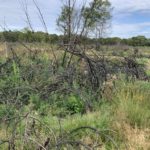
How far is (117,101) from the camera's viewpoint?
25.0ft

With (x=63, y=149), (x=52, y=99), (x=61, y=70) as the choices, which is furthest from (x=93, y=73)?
(x=63, y=149)

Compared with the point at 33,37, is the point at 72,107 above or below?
below

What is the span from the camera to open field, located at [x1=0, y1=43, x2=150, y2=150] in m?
5.48

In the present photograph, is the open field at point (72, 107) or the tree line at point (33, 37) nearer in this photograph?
the open field at point (72, 107)

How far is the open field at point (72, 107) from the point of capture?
216 inches

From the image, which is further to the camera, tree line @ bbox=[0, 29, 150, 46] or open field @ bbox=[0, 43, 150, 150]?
tree line @ bbox=[0, 29, 150, 46]

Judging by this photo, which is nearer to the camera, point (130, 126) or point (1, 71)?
point (130, 126)

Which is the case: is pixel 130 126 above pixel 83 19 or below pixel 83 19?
below

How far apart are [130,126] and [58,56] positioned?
6.56 meters

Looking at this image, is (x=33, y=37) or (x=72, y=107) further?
(x=33, y=37)

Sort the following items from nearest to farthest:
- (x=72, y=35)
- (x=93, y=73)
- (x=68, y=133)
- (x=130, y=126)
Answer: (x=68, y=133), (x=130, y=126), (x=93, y=73), (x=72, y=35)

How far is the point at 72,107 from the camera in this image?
827 centimetres

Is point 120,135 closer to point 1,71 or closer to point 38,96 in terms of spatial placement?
point 38,96

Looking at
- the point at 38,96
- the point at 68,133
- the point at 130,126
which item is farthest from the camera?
the point at 38,96
